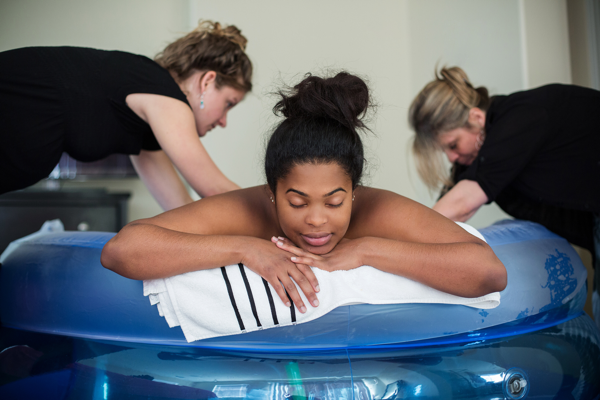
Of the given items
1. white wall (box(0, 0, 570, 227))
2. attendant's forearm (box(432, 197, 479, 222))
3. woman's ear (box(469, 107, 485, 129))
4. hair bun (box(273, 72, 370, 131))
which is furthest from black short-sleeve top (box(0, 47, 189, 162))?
white wall (box(0, 0, 570, 227))

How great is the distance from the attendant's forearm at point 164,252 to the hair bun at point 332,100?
34cm

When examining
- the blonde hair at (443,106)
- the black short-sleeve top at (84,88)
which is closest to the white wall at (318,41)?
the blonde hair at (443,106)

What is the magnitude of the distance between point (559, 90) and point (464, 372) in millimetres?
984

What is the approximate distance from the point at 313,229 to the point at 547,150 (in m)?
0.89

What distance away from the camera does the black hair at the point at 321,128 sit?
97cm

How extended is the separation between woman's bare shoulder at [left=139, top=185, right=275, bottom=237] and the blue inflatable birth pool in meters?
0.16

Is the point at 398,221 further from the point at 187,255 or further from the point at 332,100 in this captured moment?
the point at 187,255

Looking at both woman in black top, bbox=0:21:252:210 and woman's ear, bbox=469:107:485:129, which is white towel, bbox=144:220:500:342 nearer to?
woman in black top, bbox=0:21:252:210

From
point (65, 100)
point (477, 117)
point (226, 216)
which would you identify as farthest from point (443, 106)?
point (65, 100)

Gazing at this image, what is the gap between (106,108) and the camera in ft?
4.06

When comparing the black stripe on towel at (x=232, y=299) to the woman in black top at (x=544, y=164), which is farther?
the woman in black top at (x=544, y=164)

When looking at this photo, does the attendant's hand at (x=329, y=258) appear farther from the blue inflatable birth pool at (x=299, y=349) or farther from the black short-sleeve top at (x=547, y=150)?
the black short-sleeve top at (x=547, y=150)

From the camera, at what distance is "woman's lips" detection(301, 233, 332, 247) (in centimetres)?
96

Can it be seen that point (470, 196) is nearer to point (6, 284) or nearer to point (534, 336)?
point (534, 336)
